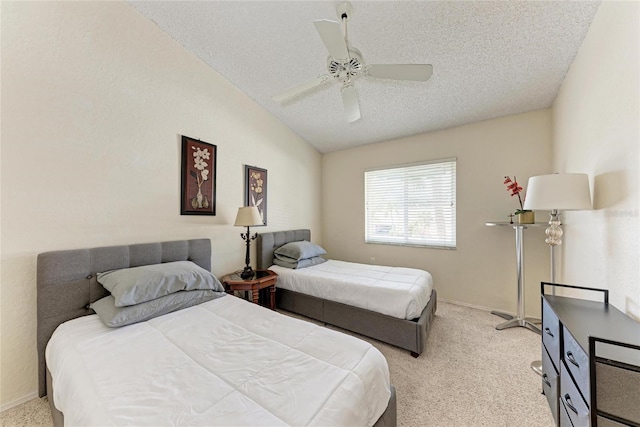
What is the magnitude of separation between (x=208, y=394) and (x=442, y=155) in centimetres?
363

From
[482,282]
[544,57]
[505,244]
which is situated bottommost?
[482,282]

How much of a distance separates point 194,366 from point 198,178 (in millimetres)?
1970

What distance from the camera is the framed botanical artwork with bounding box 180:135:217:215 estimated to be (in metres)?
2.46

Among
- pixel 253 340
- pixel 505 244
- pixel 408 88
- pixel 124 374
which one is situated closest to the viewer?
pixel 124 374

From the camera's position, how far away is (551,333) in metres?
1.43

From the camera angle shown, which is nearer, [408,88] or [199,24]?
[199,24]

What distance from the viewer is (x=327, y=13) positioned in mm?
1874

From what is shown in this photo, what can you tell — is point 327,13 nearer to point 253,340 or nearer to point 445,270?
point 253,340

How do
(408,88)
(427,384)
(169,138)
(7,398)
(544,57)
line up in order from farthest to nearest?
(408,88) → (169,138) → (544,57) → (427,384) → (7,398)

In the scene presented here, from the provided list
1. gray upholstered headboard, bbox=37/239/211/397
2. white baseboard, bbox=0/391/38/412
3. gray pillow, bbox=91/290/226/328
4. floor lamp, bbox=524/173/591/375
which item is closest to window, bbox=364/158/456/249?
floor lamp, bbox=524/173/591/375

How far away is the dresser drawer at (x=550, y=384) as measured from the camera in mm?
1357

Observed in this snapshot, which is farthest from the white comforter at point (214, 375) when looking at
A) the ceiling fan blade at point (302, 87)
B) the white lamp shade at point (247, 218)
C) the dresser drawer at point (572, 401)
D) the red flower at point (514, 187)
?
the red flower at point (514, 187)

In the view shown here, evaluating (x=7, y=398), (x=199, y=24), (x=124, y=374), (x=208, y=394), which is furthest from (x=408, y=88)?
Answer: (x=7, y=398)

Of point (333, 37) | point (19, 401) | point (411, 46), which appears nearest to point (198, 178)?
point (333, 37)
